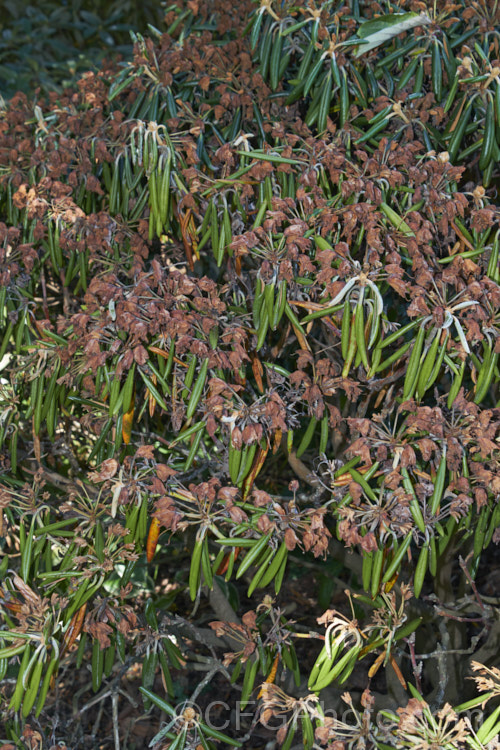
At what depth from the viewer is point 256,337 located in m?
1.54

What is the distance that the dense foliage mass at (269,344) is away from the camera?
1.34 meters

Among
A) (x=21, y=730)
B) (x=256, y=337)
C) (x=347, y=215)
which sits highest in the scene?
(x=347, y=215)

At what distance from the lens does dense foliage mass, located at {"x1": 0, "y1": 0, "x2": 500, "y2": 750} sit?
134cm

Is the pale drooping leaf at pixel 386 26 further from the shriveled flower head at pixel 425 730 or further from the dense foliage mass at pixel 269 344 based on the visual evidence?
the shriveled flower head at pixel 425 730

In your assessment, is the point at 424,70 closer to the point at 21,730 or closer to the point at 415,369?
the point at 415,369

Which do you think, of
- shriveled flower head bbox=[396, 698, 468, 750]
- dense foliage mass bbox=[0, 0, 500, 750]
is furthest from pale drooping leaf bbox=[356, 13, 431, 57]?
shriveled flower head bbox=[396, 698, 468, 750]

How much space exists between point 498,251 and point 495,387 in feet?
2.32

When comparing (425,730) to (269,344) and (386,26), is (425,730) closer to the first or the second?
(269,344)

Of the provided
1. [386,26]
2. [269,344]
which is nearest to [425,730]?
[269,344]

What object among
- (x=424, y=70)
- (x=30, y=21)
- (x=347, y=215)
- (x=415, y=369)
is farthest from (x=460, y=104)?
(x=30, y=21)

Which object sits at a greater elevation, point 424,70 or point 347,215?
point 424,70

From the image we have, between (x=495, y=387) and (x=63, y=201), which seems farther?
(x=495, y=387)

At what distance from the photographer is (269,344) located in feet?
5.80

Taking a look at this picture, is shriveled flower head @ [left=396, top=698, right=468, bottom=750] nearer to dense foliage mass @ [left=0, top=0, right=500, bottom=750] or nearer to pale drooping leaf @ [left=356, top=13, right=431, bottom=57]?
dense foliage mass @ [left=0, top=0, right=500, bottom=750]
